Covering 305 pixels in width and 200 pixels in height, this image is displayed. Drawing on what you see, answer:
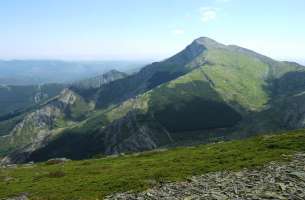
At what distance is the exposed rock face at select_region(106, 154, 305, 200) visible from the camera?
101ft

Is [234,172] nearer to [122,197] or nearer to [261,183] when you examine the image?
[261,183]

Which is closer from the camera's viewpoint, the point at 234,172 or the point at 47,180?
the point at 234,172

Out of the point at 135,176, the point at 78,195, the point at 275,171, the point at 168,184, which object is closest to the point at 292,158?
the point at 275,171

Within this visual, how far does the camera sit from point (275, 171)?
1459 inches

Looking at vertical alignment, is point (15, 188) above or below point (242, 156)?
below

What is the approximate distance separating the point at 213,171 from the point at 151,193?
28.7ft

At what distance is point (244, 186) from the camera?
110 feet

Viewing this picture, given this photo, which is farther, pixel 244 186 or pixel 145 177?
pixel 145 177

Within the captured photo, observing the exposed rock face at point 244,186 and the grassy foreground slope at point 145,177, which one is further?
the grassy foreground slope at point 145,177

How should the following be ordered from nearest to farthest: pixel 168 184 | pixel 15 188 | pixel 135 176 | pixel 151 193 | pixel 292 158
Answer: pixel 151 193 → pixel 168 184 → pixel 292 158 → pixel 135 176 → pixel 15 188

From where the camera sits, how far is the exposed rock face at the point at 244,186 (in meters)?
30.7

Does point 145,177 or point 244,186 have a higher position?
point 244,186

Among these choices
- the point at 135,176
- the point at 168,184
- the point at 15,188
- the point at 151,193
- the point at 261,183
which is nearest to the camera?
the point at 261,183

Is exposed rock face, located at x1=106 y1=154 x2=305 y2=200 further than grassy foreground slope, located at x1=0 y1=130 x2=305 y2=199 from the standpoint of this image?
No
